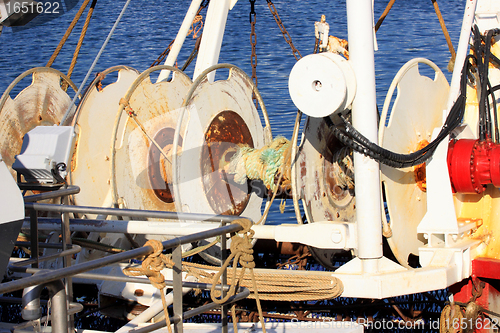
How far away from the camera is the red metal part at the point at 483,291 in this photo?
210 inches

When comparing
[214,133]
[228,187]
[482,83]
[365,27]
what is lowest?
[228,187]

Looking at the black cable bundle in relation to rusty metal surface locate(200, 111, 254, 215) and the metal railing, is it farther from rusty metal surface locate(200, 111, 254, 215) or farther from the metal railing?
rusty metal surface locate(200, 111, 254, 215)

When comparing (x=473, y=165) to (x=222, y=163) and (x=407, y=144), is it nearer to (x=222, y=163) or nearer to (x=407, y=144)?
(x=407, y=144)

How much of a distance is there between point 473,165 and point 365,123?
4.69 ft

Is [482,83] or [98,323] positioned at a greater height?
[482,83]

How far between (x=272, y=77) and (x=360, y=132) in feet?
51.6

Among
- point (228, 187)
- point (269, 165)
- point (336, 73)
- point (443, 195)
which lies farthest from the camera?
point (228, 187)

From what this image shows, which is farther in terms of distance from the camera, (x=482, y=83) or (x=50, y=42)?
(x=50, y=42)

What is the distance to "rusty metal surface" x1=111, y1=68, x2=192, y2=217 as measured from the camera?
19.1ft

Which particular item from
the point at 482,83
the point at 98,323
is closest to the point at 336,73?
the point at 482,83

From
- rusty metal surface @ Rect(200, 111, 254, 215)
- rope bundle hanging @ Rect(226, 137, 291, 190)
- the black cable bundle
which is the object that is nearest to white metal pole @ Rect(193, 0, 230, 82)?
rusty metal surface @ Rect(200, 111, 254, 215)

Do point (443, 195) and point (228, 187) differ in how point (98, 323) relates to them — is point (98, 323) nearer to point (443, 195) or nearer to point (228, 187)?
point (228, 187)

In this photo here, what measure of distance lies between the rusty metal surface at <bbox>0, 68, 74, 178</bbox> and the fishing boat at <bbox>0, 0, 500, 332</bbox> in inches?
0.7

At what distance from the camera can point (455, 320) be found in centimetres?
541
